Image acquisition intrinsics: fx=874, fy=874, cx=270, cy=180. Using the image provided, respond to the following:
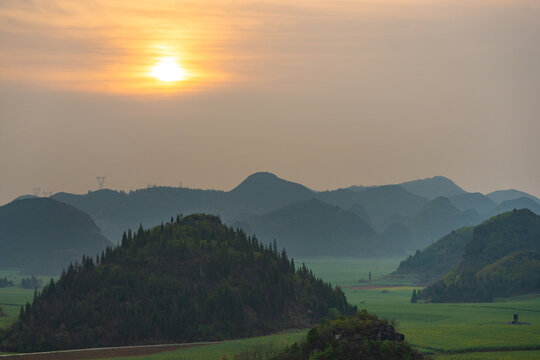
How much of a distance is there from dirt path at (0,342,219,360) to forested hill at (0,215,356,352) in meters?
5.00

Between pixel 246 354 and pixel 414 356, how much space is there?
2949cm

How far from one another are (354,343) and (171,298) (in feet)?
250

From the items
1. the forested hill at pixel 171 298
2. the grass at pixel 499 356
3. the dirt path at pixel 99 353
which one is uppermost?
the forested hill at pixel 171 298

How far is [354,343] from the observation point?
340 ft

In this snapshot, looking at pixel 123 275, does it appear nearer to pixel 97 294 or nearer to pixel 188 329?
pixel 97 294

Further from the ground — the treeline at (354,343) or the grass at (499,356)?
the treeline at (354,343)

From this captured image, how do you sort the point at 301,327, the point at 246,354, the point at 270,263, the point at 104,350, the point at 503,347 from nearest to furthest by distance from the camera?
1. the point at 246,354
2. the point at 503,347
3. the point at 104,350
4. the point at 301,327
5. the point at 270,263

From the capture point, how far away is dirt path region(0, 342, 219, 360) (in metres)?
145

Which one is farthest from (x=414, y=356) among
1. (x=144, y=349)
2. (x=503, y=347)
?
(x=144, y=349)

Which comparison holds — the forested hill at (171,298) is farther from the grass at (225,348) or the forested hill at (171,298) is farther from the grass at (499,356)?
the grass at (499,356)

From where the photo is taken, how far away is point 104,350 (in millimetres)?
153500

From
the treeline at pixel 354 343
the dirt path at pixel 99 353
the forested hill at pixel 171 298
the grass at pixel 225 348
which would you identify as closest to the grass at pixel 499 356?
the grass at pixel 225 348

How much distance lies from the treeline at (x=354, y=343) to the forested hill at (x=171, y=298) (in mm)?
60504

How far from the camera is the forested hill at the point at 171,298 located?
163 m
